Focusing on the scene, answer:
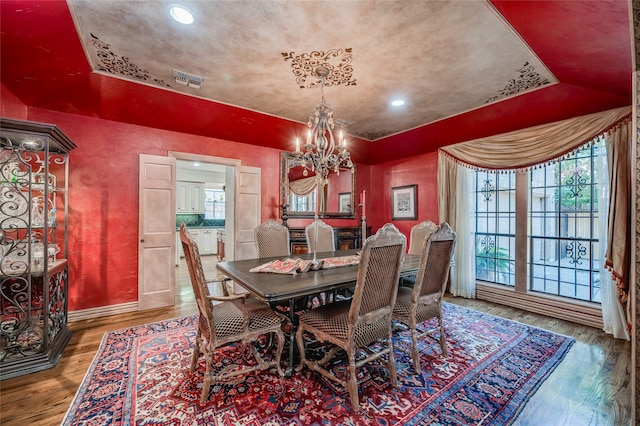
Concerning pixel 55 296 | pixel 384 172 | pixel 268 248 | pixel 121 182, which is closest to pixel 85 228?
pixel 121 182

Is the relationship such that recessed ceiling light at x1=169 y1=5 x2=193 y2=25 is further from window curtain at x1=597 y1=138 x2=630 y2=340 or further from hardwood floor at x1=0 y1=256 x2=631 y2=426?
window curtain at x1=597 y1=138 x2=630 y2=340

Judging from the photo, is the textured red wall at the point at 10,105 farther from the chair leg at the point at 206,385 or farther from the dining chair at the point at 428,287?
the dining chair at the point at 428,287

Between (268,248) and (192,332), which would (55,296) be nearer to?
(192,332)

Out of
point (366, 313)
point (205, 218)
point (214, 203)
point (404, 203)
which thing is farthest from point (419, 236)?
point (214, 203)

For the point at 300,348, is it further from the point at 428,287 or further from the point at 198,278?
the point at 428,287

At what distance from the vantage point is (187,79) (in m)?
2.75

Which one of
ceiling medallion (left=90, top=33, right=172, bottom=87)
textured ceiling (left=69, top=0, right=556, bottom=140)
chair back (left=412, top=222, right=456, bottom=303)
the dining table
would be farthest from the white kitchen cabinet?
chair back (left=412, top=222, right=456, bottom=303)

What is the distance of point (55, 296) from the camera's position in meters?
2.47

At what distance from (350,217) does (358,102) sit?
2.36 metres

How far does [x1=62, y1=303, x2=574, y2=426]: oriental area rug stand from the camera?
157 centimetres

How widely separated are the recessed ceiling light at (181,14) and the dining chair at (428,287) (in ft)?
7.86

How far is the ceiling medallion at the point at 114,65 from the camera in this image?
2244mm

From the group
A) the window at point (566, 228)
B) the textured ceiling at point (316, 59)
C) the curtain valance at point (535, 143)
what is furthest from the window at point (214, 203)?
the window at point (566, 228)

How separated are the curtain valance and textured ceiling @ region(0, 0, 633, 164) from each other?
0.43 ft
